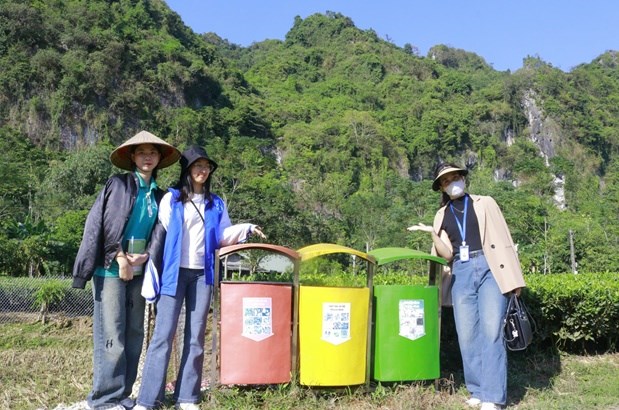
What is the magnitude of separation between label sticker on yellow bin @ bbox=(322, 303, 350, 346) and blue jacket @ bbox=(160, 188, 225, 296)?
0.79m

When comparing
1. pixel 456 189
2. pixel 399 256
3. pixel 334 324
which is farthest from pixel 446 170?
pixel 334 324

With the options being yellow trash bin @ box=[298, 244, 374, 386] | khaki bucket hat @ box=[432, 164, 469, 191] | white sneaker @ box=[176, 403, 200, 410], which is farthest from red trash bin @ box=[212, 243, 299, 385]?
khaki bucket hat @ box=[432, 164, 469, 191]

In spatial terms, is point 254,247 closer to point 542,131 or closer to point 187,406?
point 187,406

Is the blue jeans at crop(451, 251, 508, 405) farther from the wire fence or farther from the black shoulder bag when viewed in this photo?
the wire fence

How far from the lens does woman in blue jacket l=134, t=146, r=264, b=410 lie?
3.48 m

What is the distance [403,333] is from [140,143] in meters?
2.19

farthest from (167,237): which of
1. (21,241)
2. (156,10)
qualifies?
(156,10)

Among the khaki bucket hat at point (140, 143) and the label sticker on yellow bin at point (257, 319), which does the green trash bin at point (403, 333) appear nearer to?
the label sticker on yellow bin at point (257, 319)

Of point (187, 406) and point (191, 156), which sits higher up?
point (191, 156)

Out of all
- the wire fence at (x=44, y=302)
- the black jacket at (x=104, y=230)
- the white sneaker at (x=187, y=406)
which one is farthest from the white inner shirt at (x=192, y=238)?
the wire fence at (x=44, y=302)

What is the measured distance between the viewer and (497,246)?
3.99m

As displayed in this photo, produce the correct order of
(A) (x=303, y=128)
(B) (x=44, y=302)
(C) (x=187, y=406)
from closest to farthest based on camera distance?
(C) (x=187, y=406) < (B) (x=44, y=302) < (A) (x=303, y=128)

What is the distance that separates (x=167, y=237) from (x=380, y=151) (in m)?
61.6

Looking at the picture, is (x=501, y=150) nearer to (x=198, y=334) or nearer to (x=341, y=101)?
(x=341, y=101)
